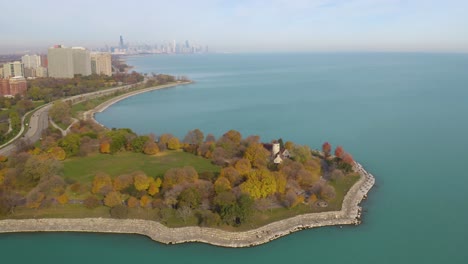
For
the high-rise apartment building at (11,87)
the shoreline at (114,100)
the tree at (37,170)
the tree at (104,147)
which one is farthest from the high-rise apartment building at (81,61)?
the tree at (37,170)

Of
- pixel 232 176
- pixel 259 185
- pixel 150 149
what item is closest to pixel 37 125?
pixel 150 149

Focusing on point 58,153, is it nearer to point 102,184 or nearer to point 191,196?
point 102,184

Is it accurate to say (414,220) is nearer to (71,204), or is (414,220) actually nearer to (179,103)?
(71,204)

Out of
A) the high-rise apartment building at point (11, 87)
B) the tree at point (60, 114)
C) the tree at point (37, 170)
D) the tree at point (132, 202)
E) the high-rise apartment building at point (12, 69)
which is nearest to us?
the tree at point (132, 202)

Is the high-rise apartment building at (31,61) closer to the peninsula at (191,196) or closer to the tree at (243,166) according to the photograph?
the peninsula at (191,196)

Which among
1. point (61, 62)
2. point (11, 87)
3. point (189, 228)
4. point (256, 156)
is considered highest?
point (61, 62)
